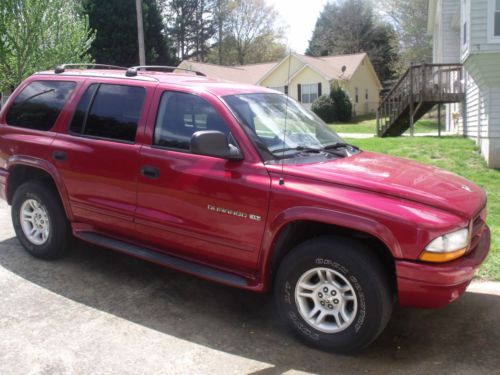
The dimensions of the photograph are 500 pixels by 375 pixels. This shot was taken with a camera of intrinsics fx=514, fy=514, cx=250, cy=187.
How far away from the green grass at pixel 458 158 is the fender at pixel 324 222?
9.20ft

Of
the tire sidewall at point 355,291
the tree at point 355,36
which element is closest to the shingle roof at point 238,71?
the tree at point 355,36

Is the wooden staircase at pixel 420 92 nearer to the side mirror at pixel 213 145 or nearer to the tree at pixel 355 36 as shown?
the side mirror at pixel 213 145

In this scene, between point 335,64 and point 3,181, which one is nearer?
point 3,181

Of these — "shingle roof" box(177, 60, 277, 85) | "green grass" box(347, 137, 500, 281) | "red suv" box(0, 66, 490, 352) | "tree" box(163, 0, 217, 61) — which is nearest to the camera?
"red suv" box(0, 66, 490, 352)

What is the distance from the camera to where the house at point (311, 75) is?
37.4 m

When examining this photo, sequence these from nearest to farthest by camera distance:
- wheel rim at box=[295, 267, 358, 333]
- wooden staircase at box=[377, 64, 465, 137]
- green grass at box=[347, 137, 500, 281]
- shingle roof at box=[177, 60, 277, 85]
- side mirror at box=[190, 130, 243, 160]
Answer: wheel rim at box=[295, 267, 358, 333] < side mirror at box=[190, 130, 243, 160] < green grass at box=[347, 137, 500, 281] < wooden staircase at box=[377, 64, 465, 137] < shingle roof at box=[177, 60, 277, 85]

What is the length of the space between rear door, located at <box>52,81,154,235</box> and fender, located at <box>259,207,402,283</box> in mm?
1323

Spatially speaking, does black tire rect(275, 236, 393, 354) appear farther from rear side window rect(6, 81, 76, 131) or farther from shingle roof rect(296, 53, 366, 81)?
shingle roof rect(296, 53, 366, 81)

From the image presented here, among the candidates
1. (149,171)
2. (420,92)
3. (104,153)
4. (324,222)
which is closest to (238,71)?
(420,92)

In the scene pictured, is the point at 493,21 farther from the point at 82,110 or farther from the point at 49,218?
the point at 49,218

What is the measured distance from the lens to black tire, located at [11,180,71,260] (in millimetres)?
5023

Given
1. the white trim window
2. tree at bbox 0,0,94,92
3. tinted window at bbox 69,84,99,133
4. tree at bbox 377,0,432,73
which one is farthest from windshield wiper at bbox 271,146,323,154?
tree at bbox 377,0,432,73

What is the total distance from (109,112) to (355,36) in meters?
48.2

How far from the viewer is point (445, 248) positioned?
323 centimetres
